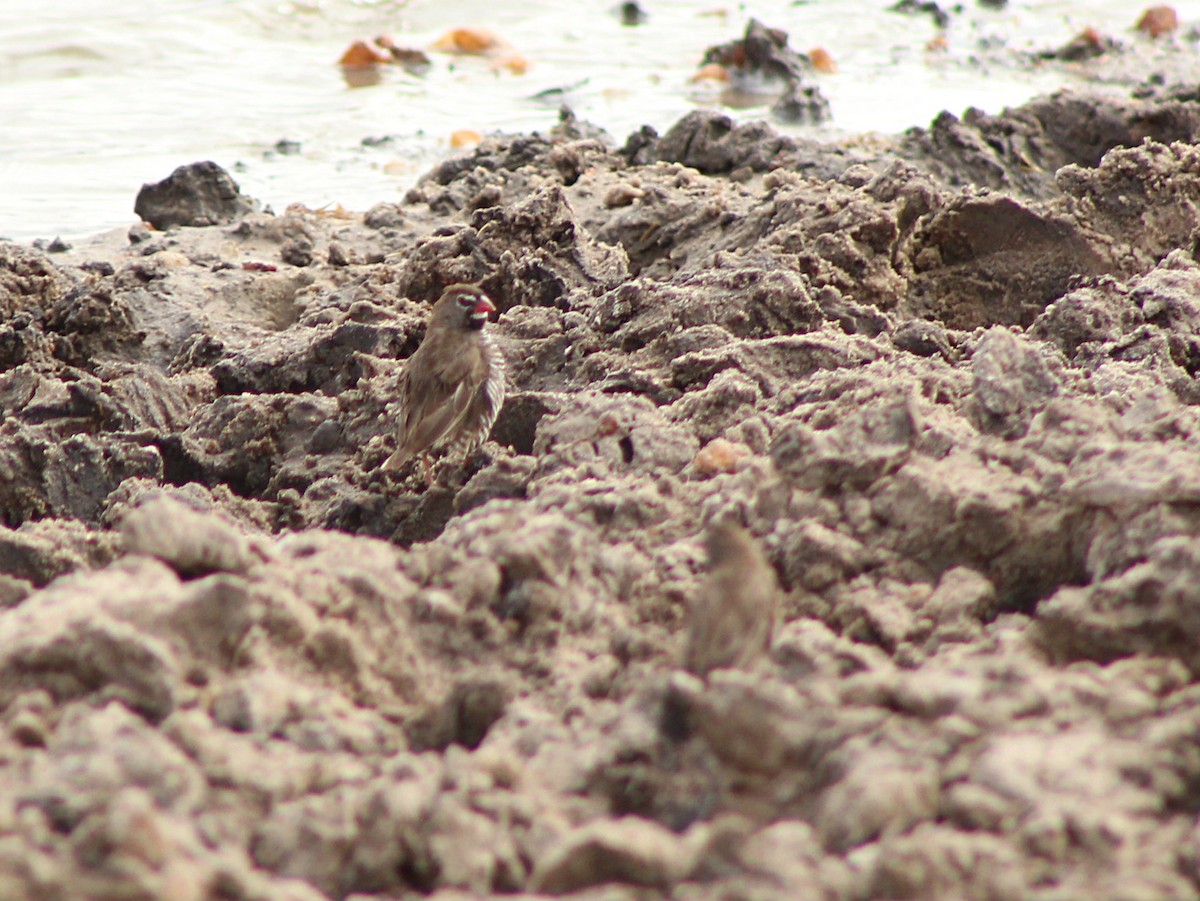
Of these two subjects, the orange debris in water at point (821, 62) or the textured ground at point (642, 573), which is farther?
the orange debris in water at point (821, 62)

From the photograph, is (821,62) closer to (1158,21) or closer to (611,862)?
(1158,21)

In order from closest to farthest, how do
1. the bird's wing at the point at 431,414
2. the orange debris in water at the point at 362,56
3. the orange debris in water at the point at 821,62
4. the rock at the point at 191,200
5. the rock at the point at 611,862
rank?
the rock at the point at 611,862 → the bird's wing at the point at 431,414 → the rock at the point at 191,200 → the orange debris in water at the point at 362,56 → the orange debris in water at the point at 821,62

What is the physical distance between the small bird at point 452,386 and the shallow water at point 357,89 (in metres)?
4.31

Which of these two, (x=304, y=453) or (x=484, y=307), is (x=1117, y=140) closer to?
(x=484, y=307)

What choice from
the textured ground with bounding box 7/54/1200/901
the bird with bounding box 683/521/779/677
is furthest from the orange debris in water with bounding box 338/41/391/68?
the bird with bounding box 683/521/779/677

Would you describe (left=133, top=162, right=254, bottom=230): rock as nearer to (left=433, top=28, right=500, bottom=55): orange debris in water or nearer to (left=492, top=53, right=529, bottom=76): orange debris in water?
(left=492, top=53, right=529, bottom=76): orange debris in water

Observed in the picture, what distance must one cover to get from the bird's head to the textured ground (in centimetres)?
30

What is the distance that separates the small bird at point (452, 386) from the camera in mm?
5078

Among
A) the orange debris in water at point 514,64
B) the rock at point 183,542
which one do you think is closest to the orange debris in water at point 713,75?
the orange debris in water at point 514,64

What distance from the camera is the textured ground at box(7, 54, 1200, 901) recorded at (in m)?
2.50

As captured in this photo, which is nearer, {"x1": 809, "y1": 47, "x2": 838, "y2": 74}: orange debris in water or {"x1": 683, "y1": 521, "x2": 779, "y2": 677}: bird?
{"x1": 683, "y1": 521, "x2": 779, "y2": 677}: bird

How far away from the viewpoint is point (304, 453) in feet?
17.9

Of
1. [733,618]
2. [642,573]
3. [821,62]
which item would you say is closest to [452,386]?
[642,573]

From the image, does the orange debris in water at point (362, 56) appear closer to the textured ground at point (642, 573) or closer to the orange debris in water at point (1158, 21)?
the textured ground at point (642, 573)
